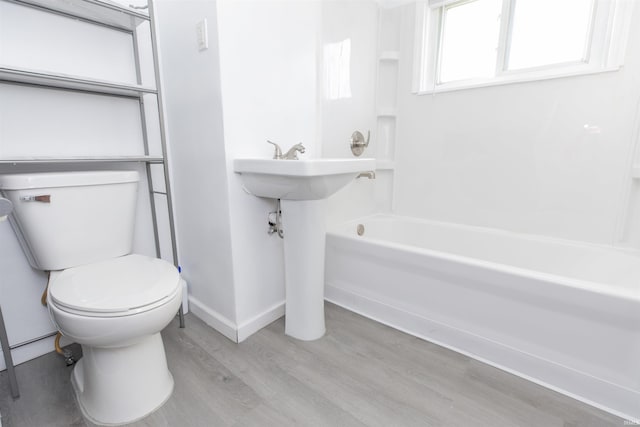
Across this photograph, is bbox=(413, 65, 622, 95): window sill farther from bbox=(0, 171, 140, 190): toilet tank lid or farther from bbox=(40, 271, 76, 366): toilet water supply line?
bbox=(40, 271, 76, 366): toilet water supply line

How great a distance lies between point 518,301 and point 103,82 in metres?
1.76

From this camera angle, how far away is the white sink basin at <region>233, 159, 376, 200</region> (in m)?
1.10

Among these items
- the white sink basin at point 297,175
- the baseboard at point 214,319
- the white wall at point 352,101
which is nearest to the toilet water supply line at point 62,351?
the baseboard at point 214,319

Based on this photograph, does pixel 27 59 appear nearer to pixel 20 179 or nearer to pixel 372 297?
pixel 20 179

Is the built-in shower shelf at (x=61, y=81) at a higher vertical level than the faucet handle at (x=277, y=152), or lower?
higher

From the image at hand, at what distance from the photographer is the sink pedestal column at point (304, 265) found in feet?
4.34

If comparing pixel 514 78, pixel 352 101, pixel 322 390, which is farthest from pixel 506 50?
pixel 322 390

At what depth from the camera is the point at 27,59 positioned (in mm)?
1133

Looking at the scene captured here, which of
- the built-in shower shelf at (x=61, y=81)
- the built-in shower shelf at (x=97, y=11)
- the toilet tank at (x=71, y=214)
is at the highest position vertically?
the built-in shower shelf at (x=97, y=11)

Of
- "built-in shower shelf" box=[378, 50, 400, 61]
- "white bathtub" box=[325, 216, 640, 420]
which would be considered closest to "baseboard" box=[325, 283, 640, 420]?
"white bathtub" box=[325, 216, 640, 420]

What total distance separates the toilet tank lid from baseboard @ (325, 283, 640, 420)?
1265 mm

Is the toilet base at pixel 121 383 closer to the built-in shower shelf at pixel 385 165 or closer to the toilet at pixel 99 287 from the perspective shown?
the toilet at pixel 99 287

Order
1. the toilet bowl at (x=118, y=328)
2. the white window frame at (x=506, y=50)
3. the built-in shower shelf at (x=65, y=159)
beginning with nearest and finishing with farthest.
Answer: the toilet bowl at (x=118, y=328)
the built-in shower shelf at (x=65, y=159)
the white window frame at (x=506, y=50)

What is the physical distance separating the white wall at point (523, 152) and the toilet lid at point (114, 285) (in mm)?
1735
